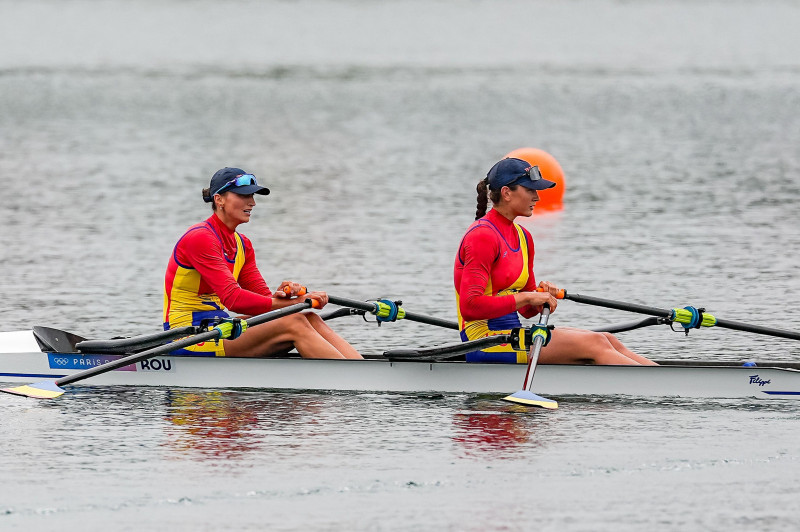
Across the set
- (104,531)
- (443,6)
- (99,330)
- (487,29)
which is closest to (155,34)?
(487,29)

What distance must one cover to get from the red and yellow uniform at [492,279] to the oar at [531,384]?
245 millimetres

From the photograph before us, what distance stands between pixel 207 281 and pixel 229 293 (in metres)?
0.22

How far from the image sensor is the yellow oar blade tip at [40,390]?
11.0 m

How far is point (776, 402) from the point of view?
36.0 ft

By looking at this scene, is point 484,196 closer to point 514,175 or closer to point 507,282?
point 514,175

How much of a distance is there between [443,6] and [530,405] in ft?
313

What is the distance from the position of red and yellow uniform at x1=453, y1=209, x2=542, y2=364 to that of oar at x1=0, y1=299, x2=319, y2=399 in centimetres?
109

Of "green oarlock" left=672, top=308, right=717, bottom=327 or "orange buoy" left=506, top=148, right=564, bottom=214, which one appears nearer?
"green oarlock" left=672, top=308, right=717, bottom=327

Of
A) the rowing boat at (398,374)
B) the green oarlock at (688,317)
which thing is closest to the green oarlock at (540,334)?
the rowing boat at (398,374)

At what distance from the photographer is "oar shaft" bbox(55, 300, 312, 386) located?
1096 cm

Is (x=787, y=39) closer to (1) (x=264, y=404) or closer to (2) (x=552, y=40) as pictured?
(2) (x=552, y=40)

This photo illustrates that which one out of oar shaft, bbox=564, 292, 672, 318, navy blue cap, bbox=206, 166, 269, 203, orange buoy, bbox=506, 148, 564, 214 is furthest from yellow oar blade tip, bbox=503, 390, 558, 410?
orange buoy, bbox=506, 148, 564, 214

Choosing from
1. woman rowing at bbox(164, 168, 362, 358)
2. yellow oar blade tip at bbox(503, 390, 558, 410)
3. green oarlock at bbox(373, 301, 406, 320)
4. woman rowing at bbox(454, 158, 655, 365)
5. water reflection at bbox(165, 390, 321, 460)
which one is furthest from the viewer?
green oarlock at bbox(373, 301, 406, 320)

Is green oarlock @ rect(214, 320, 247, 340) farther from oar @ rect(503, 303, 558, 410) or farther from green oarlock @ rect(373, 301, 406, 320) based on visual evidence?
oar @ rect(503, 303, 558, 410)
